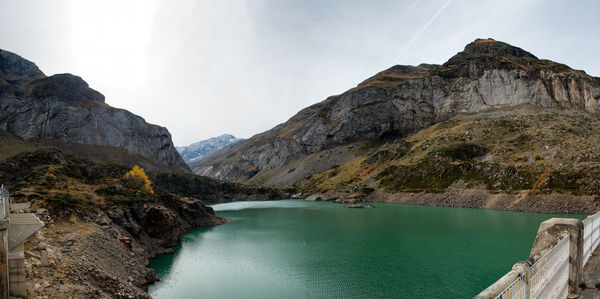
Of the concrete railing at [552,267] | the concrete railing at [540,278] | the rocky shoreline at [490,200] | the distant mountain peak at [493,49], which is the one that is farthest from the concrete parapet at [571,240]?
the distant mountain peak at [493,49]

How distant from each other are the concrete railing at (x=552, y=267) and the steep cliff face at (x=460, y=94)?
13900 cm

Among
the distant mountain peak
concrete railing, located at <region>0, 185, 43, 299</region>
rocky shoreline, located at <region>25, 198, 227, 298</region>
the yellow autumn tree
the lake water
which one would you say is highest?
the distant mountain peak

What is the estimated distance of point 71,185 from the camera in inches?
1332

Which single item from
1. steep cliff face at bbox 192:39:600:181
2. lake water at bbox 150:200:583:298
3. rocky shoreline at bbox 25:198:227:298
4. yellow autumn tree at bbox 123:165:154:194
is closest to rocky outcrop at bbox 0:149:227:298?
rocky shoreline at bbox 25:198:227:298

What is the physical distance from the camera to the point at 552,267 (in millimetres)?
7508

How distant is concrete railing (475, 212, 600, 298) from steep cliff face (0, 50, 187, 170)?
180757 millimetres

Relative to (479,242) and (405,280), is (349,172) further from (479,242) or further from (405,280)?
(405,280)

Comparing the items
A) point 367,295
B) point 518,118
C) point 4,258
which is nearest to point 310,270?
point 367,295

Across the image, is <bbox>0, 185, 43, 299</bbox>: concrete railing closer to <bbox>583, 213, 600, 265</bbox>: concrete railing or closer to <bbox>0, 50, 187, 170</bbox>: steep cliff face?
<bbox>583, 213, 600, 265</bbox>: concrete railing

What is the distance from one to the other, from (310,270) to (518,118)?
391ft

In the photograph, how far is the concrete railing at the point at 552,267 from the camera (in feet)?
17.6

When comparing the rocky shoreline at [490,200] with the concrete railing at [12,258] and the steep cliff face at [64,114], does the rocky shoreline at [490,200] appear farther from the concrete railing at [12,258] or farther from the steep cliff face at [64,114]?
the steep cliff face at [64,114]

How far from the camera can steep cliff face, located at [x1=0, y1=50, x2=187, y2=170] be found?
138m

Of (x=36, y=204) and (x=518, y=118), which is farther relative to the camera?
(x=518, y=118)
